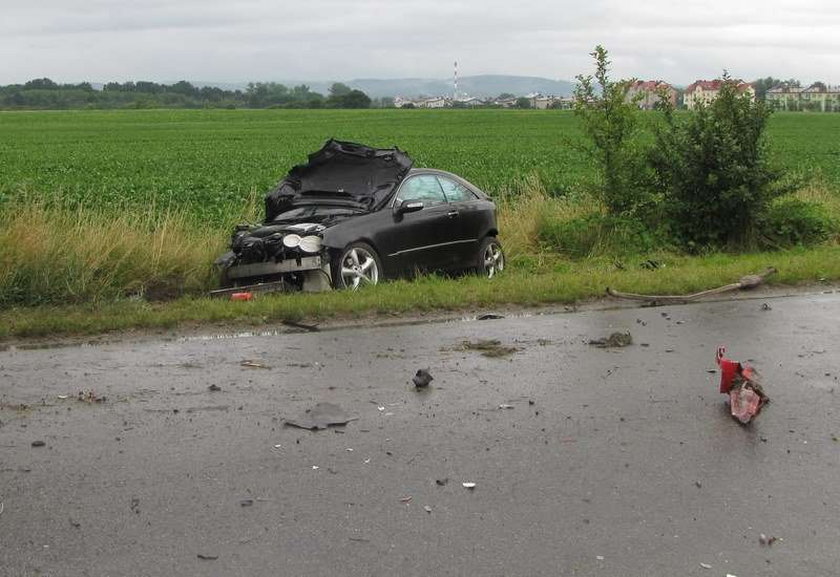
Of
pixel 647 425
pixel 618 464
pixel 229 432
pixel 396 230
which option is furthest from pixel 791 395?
pixel 396 230

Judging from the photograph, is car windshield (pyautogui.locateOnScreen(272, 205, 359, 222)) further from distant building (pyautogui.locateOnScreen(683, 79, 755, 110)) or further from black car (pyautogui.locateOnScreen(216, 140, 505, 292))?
distant building (pyautogui.locateOnScreen(683, 79, 755, 110))

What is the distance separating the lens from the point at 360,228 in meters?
11.6

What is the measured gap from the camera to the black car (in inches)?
445

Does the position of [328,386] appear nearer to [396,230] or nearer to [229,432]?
[229,432]

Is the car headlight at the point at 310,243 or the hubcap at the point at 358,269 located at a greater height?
the car headlight at the point at 310,243

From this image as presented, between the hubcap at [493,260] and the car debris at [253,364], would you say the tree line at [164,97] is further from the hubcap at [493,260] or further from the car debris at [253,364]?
the car debris at [253,364]

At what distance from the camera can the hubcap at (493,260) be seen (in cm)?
1351

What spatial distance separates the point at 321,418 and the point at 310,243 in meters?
5.03

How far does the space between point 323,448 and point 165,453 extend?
0.82 meters

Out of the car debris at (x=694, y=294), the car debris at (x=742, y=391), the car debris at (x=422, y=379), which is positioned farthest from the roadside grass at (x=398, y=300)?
the car debris at (x=742, y=391)

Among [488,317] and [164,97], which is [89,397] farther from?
[164,97]

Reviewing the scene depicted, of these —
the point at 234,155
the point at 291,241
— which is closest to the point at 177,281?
the point at 291,241

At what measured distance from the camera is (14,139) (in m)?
64.4

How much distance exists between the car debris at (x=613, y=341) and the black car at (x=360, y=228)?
3.44m
